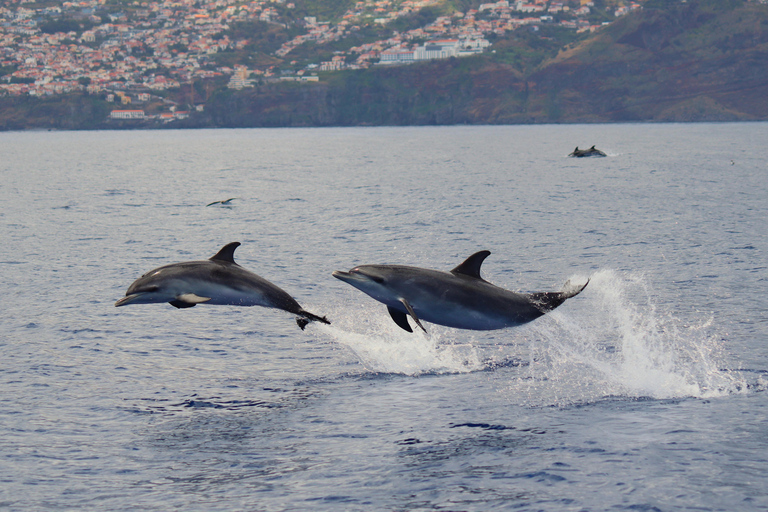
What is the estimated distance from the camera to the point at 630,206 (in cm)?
5703

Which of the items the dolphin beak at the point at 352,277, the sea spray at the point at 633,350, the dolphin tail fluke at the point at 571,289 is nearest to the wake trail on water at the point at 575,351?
the sea spray at the point at 633,350

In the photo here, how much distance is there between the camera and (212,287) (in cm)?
1470

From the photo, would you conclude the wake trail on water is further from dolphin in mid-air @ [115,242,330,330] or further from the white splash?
dolphin in mid-air @ [115,242,330,330]

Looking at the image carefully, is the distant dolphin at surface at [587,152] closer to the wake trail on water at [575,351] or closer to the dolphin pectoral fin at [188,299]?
the wake trail on water at [575,351]

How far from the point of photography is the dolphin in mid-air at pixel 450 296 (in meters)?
13.7

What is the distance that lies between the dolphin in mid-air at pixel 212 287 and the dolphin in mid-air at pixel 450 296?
1.47 metres

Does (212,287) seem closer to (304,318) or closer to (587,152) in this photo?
(304,318)

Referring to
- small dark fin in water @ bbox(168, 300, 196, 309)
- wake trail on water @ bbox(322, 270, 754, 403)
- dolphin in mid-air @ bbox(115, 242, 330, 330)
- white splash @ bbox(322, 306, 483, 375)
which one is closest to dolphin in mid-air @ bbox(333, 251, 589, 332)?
wake trail on water @ bbox(322, 270, 754, 403)

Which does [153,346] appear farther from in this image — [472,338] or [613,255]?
[613,255]

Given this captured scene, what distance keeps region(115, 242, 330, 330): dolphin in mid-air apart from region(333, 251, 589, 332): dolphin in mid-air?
147 centimetres

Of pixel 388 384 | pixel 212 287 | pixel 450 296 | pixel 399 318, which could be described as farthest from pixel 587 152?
pixel 399 318

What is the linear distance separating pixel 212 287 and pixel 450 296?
13.1ft

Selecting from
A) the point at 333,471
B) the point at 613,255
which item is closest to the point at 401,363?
the point at 333,471

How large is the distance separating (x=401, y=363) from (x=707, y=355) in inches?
269
